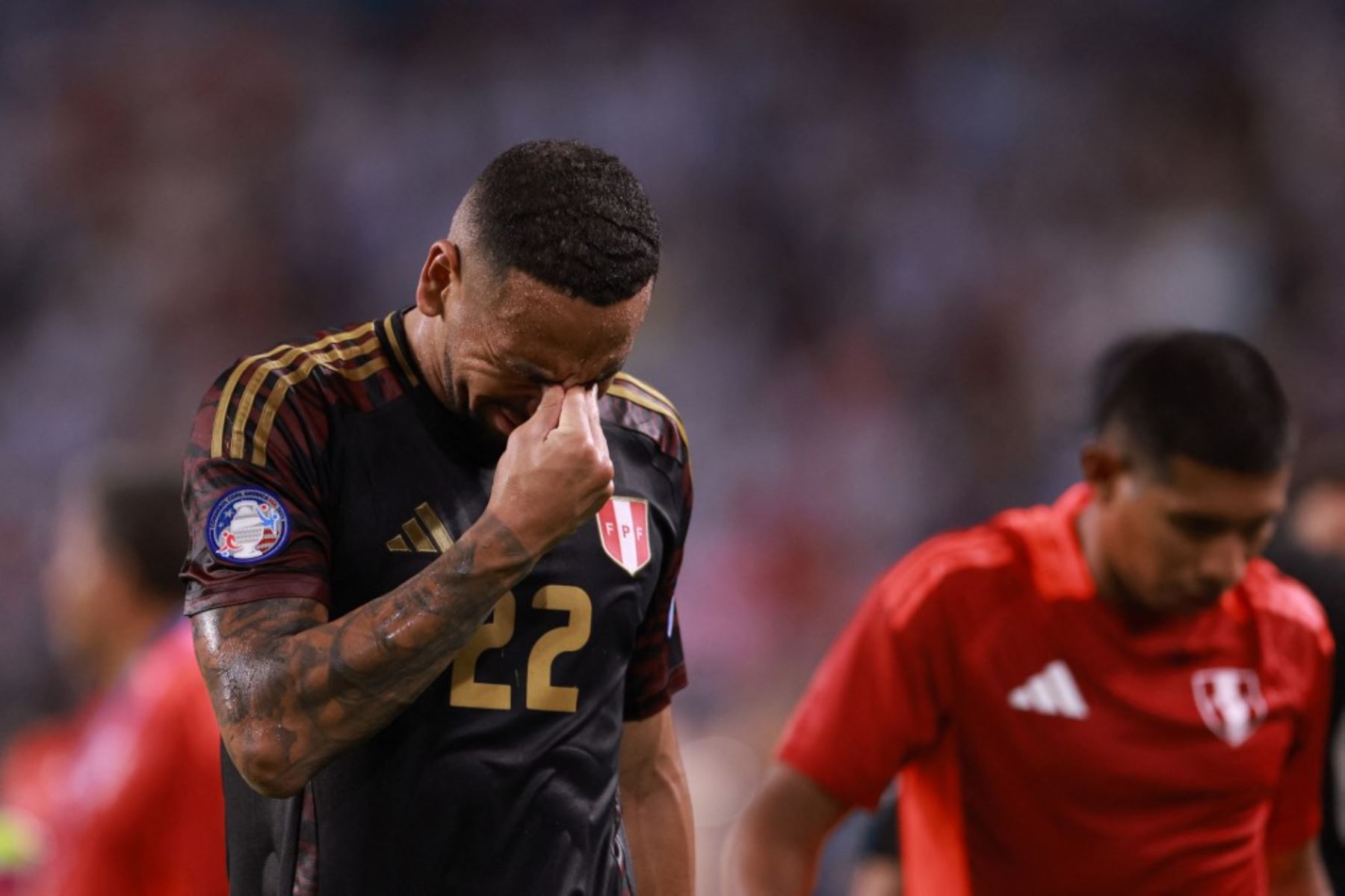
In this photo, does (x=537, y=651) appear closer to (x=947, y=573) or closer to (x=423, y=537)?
(x=423, y=537)

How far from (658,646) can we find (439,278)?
27.6 inches

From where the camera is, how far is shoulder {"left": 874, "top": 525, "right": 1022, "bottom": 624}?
3.08 metres

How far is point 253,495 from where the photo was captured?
193cm

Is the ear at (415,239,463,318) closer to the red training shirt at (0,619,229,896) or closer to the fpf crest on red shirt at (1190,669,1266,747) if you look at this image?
the red training shirt at (0,619,229,896)

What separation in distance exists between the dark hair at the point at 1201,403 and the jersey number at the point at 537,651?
4.49 feet

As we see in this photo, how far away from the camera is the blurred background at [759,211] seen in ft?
27.7

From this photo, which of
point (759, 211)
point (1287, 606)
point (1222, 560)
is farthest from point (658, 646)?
point (759, 211)

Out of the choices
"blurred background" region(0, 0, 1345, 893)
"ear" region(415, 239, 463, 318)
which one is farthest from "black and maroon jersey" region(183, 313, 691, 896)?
"blurred background" region(0, 0, 1345, 893)

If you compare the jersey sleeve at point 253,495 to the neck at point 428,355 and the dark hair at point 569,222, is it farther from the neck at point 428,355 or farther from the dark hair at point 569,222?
the dark hair at point 569,222

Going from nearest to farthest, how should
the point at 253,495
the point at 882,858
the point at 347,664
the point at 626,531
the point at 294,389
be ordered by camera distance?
the point at 347,664, the point at 253,495, the point at 294,389, the point at 626,531, the point at 882,858

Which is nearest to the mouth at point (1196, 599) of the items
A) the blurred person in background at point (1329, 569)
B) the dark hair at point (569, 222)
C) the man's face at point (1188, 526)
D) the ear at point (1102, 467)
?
the man's face at point (1188, 526)

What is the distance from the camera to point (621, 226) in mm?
2014

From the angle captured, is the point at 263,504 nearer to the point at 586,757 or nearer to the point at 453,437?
the point at 453,437

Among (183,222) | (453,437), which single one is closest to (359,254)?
(183,222)
